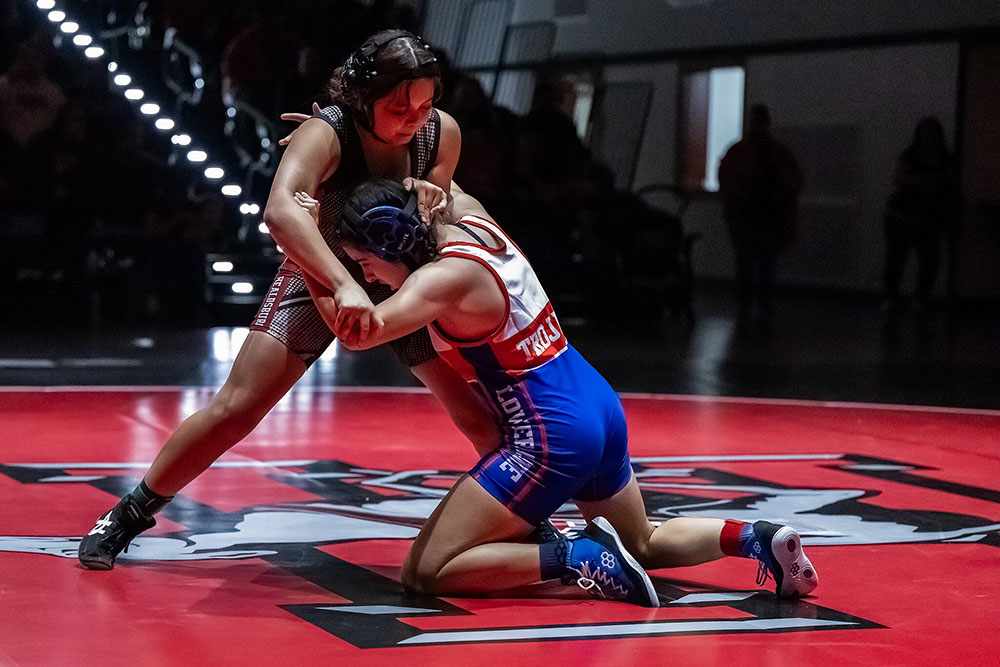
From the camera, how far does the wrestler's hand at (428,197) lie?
10.3 ft

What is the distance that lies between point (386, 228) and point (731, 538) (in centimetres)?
99

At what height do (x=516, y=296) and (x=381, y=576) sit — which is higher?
(x=516, y=296)

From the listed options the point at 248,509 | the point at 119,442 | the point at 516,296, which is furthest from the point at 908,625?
the point at 119,442

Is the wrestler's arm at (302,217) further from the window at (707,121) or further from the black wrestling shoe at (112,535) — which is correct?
the window at (707,121)

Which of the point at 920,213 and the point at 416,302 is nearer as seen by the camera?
the point at 416,302

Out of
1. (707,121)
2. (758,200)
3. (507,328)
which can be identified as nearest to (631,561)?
(507,328)

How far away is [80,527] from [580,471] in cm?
140

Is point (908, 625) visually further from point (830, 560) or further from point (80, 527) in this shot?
point (80, 527)

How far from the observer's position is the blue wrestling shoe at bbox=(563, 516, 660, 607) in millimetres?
3039

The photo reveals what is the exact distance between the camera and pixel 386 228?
3041 millimetres

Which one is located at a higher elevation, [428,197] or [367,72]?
[367,72]

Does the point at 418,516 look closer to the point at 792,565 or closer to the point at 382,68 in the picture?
the point at 792,565

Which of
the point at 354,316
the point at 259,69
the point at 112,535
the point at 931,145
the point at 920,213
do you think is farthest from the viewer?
the point at 920,213

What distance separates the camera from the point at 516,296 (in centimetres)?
312
